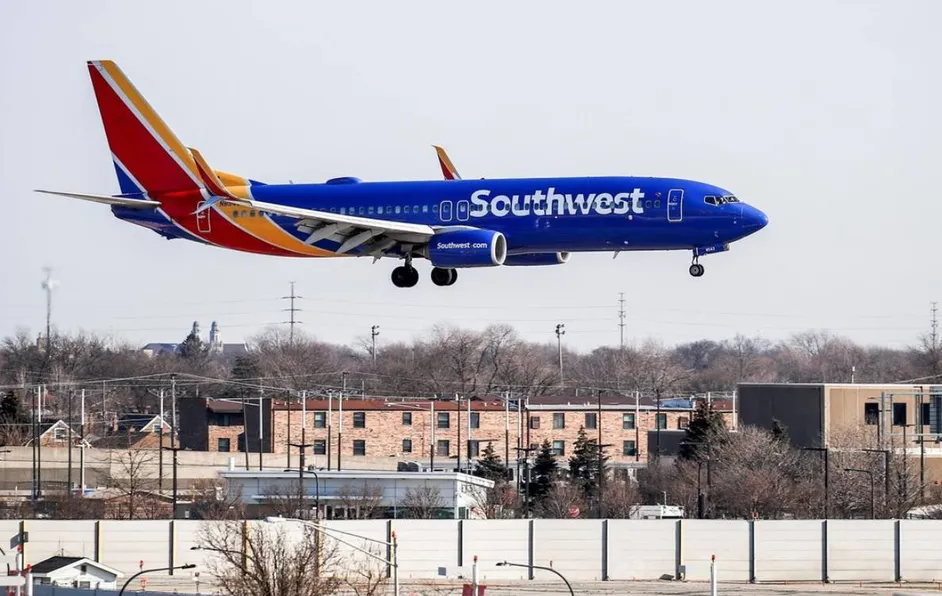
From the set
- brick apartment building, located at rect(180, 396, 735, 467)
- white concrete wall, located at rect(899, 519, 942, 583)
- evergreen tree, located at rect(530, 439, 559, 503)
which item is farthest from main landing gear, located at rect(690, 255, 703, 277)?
brick apartment building, located at rect(180, 396, 735, 467)

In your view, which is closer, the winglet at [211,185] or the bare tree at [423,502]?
the winglet at [211,185]

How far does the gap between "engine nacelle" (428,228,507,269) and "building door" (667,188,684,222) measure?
6838mm

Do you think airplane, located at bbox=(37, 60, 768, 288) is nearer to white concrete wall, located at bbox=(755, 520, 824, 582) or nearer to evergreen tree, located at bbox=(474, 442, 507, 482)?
white concrete wall, located at bbox=(755, 520, 824, 582)

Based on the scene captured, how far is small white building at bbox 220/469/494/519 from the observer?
9512cm

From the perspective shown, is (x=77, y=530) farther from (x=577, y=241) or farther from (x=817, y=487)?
(x=817, y=487)

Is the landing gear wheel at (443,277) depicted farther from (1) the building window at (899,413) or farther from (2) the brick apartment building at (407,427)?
(2) the brick apartment building at (407,427)

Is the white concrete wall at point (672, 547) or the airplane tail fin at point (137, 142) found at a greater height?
the airplane tail fin at point (137, 142)

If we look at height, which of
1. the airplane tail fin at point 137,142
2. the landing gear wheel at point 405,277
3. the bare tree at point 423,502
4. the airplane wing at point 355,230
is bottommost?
the bare tree at point 423,502

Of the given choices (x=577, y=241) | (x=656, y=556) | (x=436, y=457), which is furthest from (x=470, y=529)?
(x=436, y=457)

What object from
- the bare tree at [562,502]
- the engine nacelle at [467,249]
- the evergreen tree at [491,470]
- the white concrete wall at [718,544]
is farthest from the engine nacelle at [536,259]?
the evergreen tree at [491,470]

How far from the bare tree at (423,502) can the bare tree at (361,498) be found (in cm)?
194

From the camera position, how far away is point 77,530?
70.0 metres

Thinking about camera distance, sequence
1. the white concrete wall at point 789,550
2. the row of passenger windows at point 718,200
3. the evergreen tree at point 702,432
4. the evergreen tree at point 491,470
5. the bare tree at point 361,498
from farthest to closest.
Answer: the evergreen tree at point 702,432 < the evergreen tree at point 491,470 < the bare tree at point 361,498 < the white concrete wall at point 789,550 < the row of passenger windows at point 718,200

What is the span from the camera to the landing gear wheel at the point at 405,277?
7438cm
